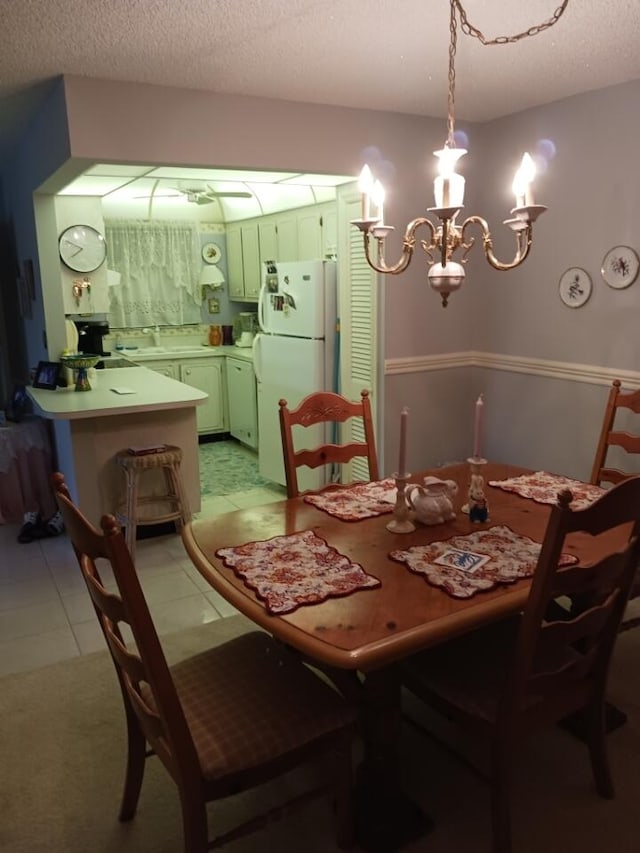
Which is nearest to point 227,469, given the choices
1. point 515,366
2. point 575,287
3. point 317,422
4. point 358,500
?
point 515,366

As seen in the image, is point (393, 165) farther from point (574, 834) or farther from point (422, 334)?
point (574, 834)

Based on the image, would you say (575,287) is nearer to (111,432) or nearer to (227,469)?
(111,432)

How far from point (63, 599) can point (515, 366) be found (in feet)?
9.11

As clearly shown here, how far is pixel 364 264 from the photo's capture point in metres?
3.77

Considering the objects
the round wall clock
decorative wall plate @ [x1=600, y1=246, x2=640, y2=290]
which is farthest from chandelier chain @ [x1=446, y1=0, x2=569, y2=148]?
the round wall clock

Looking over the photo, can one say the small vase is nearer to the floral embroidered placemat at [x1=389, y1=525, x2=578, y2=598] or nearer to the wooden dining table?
the wooden dining table

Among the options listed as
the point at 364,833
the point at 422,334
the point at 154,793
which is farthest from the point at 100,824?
the point at 422,334

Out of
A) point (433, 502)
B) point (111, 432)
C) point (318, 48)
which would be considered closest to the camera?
point (433, 502)

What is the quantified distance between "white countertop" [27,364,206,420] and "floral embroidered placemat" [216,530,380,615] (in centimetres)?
A: 174

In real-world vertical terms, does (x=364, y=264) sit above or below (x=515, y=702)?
above

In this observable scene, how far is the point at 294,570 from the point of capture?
67.4 inches

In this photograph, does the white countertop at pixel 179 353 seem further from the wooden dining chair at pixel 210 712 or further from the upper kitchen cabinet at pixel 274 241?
the wooden dining chair at pixel 210 712

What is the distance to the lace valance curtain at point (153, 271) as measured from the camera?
589 cm

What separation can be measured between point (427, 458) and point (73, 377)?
2250 millimetres
